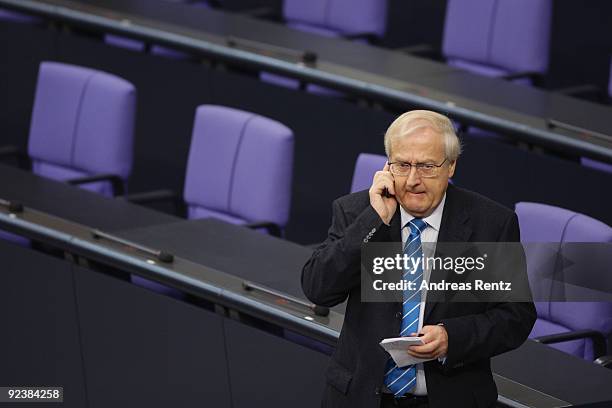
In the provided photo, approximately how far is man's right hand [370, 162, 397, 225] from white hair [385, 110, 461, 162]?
2.8 inches

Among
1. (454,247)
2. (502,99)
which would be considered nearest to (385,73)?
(502,99)

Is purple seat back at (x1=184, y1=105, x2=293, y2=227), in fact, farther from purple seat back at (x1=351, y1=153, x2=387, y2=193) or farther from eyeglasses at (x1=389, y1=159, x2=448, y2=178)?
eyeglasses at (x1=389, y1=159, x2=448, y2=178)

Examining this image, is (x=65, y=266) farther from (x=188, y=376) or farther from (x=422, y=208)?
(x=422, y=208)

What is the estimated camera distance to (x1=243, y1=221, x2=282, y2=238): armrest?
197 inches

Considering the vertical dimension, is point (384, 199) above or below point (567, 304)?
above

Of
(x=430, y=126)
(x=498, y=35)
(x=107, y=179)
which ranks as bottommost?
(x=107, y=179)

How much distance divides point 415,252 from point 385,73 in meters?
3.01

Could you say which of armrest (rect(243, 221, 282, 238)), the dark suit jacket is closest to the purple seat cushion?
armrest (rect(243, 221, 282, 238))

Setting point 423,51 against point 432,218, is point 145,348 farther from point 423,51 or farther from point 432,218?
point 423,51

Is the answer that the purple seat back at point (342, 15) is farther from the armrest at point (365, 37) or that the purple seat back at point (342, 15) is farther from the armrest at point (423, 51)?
the armrest at point (423, 51)

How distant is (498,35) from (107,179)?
2.04m

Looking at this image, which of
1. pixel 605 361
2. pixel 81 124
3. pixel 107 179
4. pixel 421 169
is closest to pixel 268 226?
pixel 107 179

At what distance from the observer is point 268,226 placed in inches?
200

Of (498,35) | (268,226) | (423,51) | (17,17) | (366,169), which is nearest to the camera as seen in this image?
(366,169)
